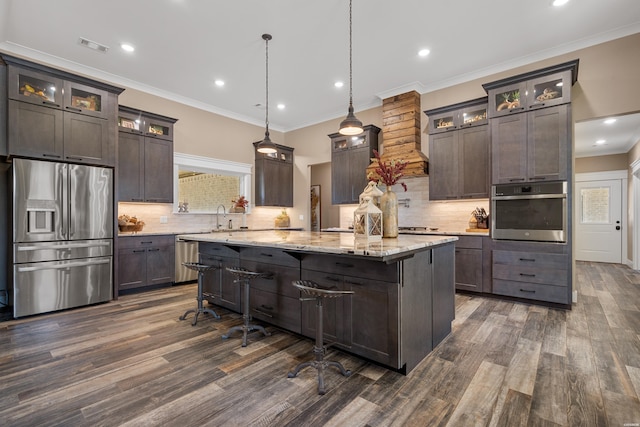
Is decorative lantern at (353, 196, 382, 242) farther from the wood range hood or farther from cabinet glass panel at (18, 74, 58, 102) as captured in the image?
cabinet glass panel at (18, 74, 58, 102)

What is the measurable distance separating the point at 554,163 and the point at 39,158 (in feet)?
20.3

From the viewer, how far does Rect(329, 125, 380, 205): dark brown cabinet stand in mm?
5750

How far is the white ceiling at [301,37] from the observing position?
126 inches

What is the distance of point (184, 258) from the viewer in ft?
16.7

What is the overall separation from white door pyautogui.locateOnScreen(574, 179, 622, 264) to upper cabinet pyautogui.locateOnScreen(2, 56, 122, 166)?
9.80 m

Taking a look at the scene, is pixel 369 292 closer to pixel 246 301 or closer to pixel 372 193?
pixel 372 193

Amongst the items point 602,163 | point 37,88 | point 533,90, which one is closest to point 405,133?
point 533,90

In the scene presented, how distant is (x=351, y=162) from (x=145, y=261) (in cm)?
392

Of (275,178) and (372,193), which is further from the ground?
(275,178)

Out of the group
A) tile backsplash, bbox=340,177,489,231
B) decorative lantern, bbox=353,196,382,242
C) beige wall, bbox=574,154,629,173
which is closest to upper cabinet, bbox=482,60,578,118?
tile backsplash, bbox=340,177,489,231

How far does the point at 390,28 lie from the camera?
357 cm

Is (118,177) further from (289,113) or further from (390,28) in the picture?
(390,28)

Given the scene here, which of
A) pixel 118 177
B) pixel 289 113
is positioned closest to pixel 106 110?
pixel 118 177

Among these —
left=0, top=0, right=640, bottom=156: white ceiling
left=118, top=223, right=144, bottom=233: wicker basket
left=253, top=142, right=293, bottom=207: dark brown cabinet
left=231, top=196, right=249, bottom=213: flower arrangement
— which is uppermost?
left=0, top=0, right=640, bottom=156: white ceiling
